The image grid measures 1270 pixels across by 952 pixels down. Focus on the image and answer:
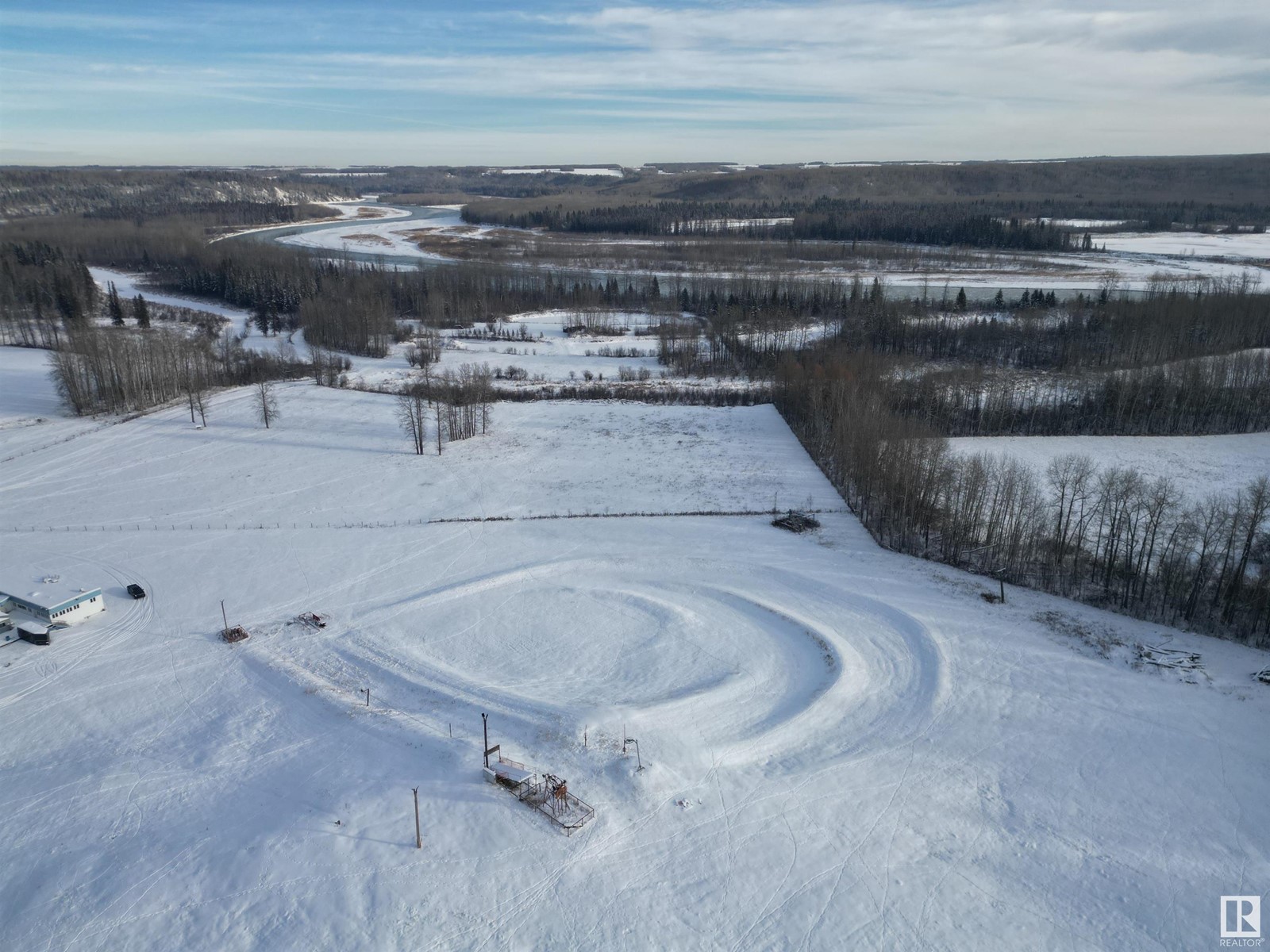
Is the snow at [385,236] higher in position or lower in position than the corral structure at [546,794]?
higher

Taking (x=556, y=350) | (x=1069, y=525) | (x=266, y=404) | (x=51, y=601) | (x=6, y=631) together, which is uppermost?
(x=266, y=404)

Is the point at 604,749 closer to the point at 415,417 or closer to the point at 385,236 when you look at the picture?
the point at 415,417

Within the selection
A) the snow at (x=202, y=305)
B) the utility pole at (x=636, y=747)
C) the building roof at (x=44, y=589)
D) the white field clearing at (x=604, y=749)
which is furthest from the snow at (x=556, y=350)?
the utility pole at (x=636, y=747)

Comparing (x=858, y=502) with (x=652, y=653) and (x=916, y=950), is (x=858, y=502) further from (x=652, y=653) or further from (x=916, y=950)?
(x=916, y=950)

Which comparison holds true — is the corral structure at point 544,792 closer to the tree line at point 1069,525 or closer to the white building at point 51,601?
the white building at point 51,601

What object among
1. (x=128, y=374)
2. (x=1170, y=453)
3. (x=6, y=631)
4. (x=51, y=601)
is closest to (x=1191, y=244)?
(x=1170, y=453)

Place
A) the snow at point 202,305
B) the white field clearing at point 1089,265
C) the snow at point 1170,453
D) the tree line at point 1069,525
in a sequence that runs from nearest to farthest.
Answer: the tree line at point 1069,525 → the snow at point 1170,453 → the snow at point 202,305 → the white field clearing at point 1089,265

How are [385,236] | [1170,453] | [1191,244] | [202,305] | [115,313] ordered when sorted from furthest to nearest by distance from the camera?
1. [385,236]
2. [1191,244]
3. [202,305]
4. [115,313]
5. [1170,453]
